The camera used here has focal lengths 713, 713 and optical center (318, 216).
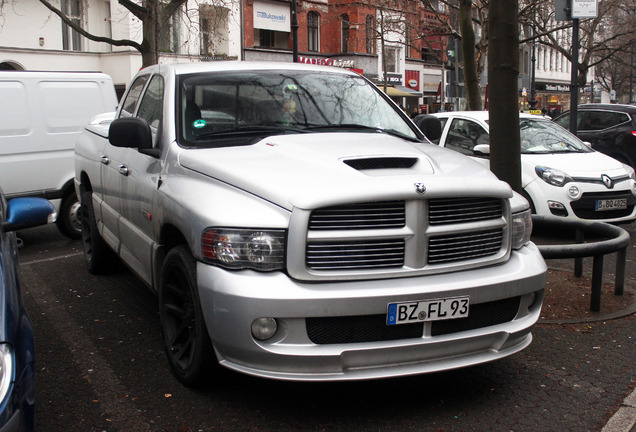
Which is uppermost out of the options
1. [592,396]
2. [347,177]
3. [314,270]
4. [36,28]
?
[36,28]

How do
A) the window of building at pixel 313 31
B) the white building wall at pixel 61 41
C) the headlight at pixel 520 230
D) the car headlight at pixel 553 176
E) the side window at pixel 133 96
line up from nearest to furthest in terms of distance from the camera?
the headlight at pixel 520 230 → the side window at pixel 133 96 → the car headlight at pixel 553 176 → the white building wall at pixel 61 41 → the window of building at pixel 313 31

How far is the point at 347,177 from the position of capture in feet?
11.8

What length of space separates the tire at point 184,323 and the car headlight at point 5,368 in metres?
1.22

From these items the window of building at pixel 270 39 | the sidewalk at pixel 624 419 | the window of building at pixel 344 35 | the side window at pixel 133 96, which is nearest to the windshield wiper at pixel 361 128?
the side window at pixel 133 96

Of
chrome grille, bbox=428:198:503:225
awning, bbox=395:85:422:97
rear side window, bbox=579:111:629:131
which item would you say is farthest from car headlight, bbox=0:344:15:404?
awning, bbox=395:85:422:97

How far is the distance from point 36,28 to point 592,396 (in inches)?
1199

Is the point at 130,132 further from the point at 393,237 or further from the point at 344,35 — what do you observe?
the point at 344,35

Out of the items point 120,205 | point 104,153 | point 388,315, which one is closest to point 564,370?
point 388,315

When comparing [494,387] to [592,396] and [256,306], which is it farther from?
[256,306]

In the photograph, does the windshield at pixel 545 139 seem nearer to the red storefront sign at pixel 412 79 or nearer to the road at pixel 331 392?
the road at pixel 331 392

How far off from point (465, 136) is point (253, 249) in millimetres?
7575

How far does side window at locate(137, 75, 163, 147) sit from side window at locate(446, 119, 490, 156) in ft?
18.4

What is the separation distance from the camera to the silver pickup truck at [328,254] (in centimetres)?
341

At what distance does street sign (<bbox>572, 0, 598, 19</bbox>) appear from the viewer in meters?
9.84
